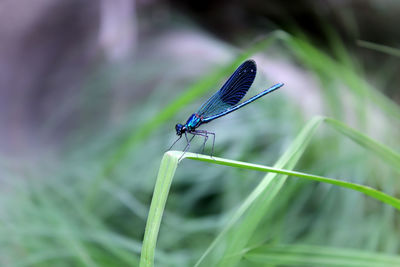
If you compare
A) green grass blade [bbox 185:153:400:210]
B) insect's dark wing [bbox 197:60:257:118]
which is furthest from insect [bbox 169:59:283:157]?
green grass blade [bbox 185:153:400:210]

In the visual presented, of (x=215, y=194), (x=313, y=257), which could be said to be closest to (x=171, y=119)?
(x=215, y=194)

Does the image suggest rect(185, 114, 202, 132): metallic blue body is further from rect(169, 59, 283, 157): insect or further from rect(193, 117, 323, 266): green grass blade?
rect(193, 117, 323, 266): green grass blade

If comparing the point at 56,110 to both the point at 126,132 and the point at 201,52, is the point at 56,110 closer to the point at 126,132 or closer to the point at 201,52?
the point at 126,132

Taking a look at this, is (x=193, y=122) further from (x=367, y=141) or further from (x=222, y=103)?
(x=367, y=141)

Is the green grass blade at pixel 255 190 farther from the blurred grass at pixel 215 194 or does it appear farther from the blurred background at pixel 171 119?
the blurred background at pixel 171 119

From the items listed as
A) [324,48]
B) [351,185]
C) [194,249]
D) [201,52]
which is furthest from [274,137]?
[324,48]

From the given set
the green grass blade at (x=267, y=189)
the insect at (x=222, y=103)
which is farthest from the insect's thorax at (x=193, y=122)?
the green grass blade at (x=267, y=189)
